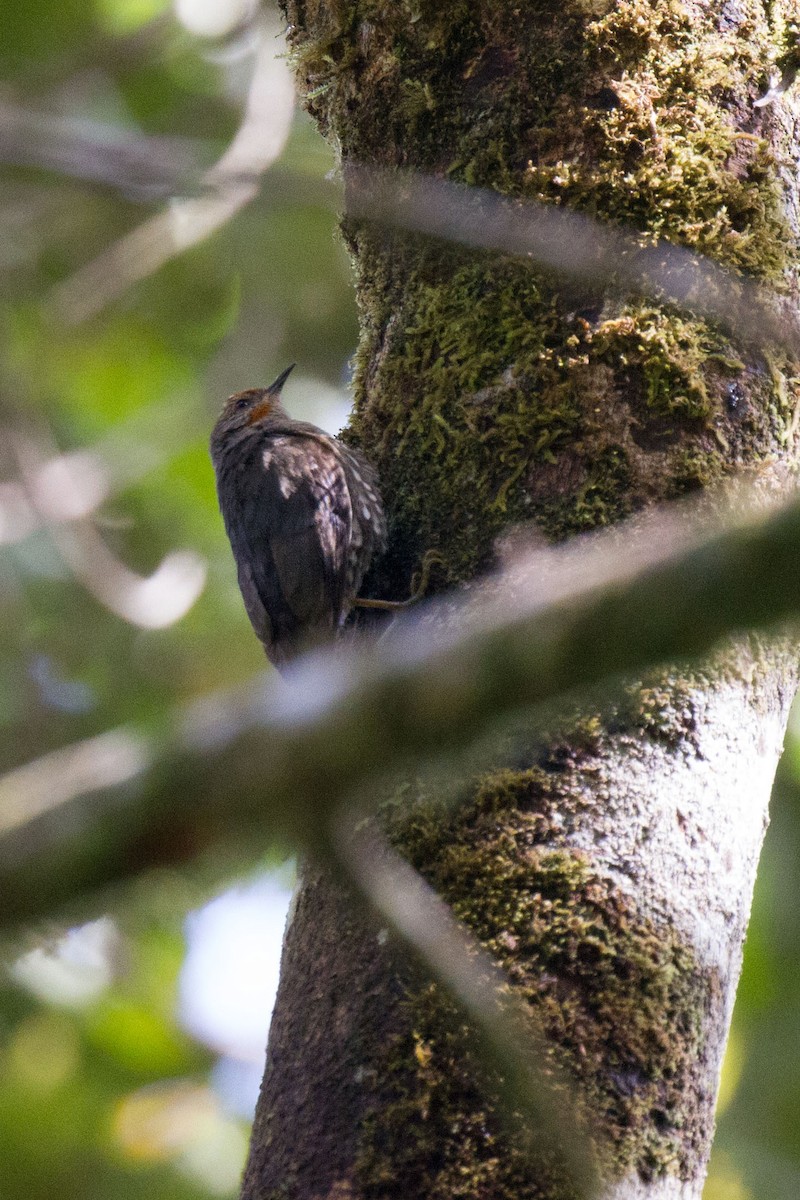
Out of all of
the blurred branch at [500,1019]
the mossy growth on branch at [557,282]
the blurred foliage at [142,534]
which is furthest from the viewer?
the blurred foliage at [142,534]

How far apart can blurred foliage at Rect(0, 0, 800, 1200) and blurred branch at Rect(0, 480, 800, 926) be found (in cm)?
367

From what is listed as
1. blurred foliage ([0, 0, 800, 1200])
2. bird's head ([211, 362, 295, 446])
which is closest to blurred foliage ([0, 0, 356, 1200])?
blurred foliage ([0, 0, 800, 1200])

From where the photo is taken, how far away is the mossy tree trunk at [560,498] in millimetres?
2289

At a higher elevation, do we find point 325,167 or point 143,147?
point 325,167

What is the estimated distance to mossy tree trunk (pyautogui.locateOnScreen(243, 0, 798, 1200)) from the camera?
229 cm

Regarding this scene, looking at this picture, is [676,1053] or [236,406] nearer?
[676,1053]

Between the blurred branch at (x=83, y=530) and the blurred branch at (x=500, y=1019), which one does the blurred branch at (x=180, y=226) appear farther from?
the blurred branch at (x=500, y=1019)

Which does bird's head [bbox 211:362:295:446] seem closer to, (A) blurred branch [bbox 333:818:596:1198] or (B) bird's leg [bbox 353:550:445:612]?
(B) bird's leg [bbox 353:550:445:612]

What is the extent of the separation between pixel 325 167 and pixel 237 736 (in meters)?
3.02

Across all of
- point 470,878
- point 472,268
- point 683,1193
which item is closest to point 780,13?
point 472,268

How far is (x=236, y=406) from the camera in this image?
557 cm

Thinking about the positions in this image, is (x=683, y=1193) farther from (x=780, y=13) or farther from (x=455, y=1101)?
(x=780, y=13)

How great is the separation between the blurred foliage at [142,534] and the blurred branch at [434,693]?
3.67 meters

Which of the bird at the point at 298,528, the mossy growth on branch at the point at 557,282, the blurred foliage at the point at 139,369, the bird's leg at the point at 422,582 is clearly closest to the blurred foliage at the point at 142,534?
the blurred foliage at the point at 139,369
